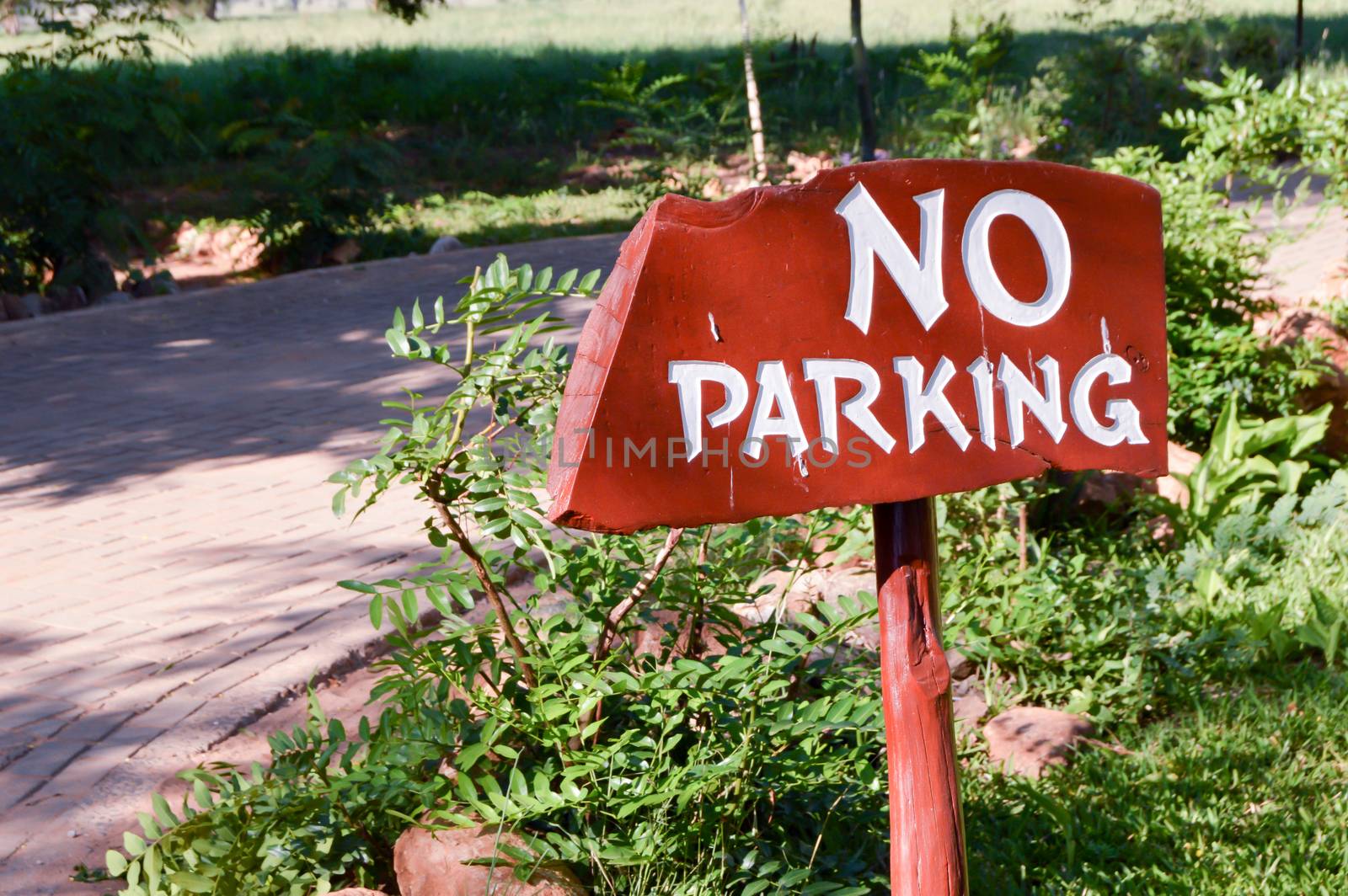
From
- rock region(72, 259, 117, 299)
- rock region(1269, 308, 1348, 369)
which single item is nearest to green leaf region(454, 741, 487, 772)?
rock region(1269, 308, 1348, 369)

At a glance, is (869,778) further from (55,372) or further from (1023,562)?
(55,372)

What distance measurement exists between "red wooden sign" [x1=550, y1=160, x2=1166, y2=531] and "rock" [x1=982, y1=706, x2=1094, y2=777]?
1.43 m

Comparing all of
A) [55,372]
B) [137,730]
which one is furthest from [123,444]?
[137,730]

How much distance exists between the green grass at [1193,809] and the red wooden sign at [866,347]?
45.6 inches

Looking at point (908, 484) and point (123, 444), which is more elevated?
point (908, 484)

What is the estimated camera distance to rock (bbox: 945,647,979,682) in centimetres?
341

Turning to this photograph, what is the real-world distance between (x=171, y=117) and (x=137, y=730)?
339 inches

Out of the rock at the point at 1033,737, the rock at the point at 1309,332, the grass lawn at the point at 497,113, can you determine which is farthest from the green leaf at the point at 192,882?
the grass lawn at the point at 497,113

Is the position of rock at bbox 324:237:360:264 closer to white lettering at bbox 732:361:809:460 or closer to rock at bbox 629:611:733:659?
rock at bbox 629:611:733:659

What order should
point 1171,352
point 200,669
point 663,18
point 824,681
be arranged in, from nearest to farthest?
point 824,681 < point 200,669 < point 1171,352 < point 663,18

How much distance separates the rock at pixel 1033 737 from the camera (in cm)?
299

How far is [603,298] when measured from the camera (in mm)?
1650

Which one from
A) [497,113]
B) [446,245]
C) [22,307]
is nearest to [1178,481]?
[446,245]

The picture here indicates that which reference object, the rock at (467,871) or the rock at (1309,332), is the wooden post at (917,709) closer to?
the rock at (467,871)
